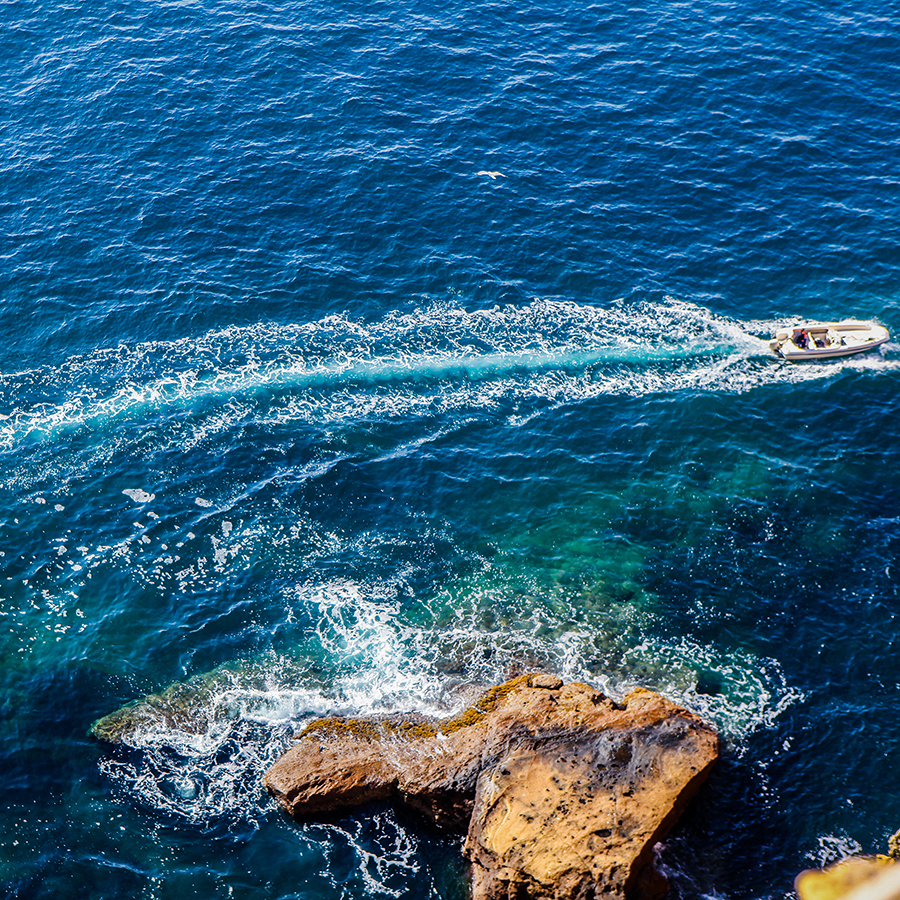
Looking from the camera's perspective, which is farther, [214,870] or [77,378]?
[77,378]

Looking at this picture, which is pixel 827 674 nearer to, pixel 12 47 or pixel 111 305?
pixel 111 305

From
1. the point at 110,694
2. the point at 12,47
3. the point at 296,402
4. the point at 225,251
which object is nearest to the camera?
the point at 110,694

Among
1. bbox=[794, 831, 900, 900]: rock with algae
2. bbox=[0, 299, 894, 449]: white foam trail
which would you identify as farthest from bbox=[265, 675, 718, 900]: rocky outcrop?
bbox=[794, 831, 900, 900]: rock with algae

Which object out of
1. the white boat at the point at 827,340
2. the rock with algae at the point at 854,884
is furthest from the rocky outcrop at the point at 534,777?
the white boat at the point at 827,340

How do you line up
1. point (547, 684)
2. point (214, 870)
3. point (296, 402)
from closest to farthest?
point (214, 870), point (547, 684), point (296, 402)

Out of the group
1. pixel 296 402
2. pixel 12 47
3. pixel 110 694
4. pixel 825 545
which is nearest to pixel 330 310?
pixel 296 402

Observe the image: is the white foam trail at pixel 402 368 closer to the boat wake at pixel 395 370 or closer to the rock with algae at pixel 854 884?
the boat wake at pixel 395 370

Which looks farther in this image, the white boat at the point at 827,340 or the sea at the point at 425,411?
the white boat at the point at 827,340

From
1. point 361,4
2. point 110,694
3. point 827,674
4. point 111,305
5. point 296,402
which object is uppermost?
point 361,4
